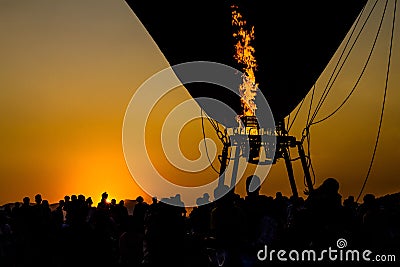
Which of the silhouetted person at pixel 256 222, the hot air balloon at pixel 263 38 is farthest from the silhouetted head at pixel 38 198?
the hot air balloon at pixel 263 38

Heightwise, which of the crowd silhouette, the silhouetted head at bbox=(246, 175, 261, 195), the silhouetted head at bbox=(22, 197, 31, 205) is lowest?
the crowd silhouette

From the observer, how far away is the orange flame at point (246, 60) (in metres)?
19.7

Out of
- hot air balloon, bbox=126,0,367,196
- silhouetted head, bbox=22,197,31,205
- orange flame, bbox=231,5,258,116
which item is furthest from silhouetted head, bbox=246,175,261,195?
orange flame, bbox=231,5,258,116

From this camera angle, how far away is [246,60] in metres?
20.9

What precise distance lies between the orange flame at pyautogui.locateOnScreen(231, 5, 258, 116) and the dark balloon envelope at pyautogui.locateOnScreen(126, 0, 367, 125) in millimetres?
144

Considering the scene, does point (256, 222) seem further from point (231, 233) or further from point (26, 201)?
point (26, 201)

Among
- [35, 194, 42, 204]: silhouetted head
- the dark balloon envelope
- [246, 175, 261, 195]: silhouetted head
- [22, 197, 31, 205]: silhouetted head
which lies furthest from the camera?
the dark balloon envelope

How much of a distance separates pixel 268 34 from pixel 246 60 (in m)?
1.00

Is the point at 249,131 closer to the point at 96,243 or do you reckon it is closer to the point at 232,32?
the point at 232,32

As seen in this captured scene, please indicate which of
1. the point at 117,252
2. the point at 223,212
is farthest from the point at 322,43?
the point at 223,212

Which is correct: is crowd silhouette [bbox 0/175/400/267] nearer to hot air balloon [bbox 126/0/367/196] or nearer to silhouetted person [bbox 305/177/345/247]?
silhouetted person [bbox 305/177/345/247]

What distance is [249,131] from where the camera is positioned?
835 inches

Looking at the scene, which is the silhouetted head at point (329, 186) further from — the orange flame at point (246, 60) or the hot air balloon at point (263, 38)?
the orange flame at point (246, 60)

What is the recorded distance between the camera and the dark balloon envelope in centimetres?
1953
